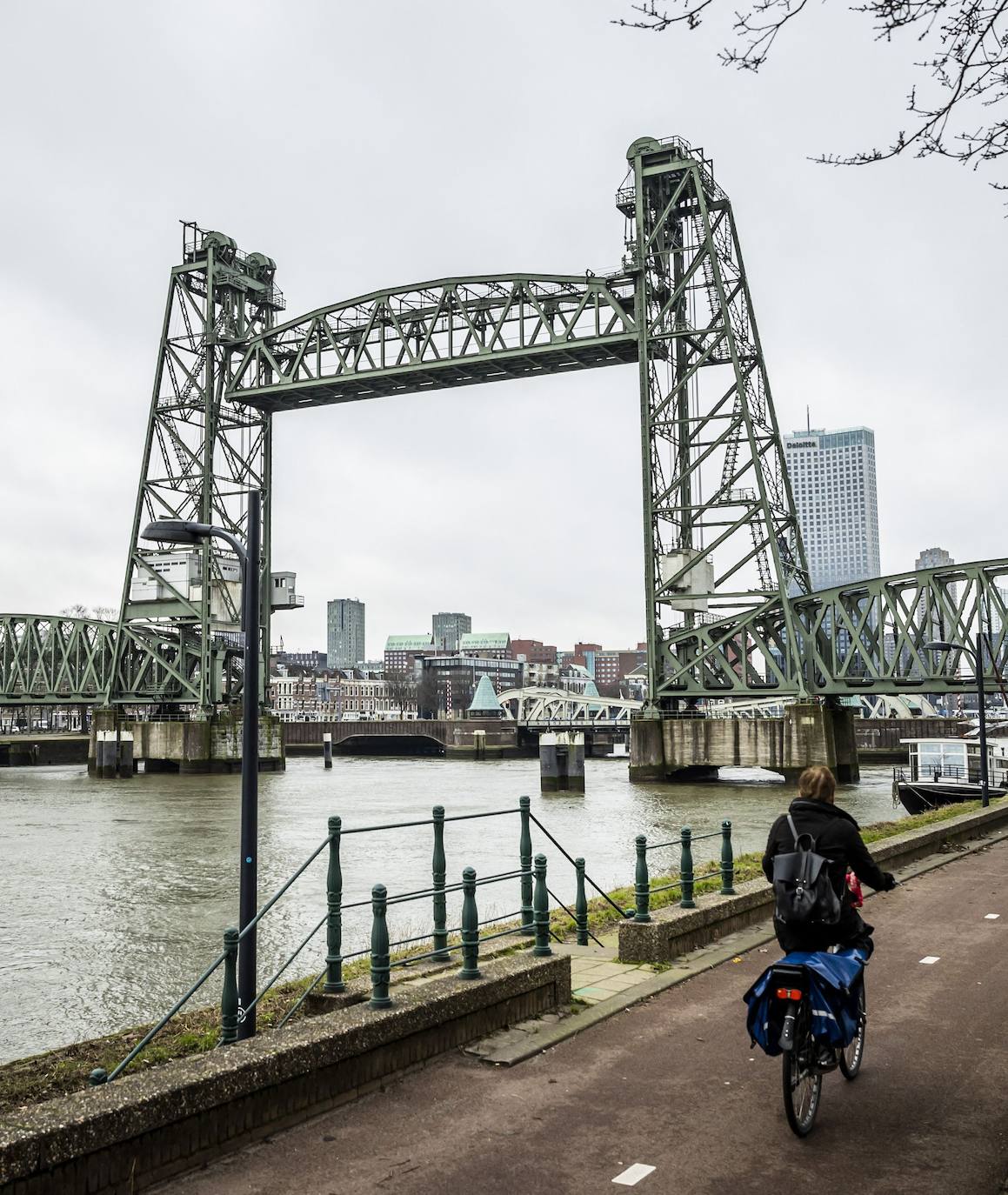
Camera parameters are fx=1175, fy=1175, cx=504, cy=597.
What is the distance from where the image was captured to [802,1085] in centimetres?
632

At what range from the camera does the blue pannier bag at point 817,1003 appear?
6312 millimetres

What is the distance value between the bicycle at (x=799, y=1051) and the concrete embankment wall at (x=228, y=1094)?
2.42 metres

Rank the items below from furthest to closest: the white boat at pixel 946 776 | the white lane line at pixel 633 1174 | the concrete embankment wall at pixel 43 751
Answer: the concrete embankment wall at pixel 43 751 < the white boat at pixel 946 776 < the white lane line at pixel 633 1174

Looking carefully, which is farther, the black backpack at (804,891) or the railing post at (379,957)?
the railing post at (379,957)

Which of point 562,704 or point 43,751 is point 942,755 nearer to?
point 43,751

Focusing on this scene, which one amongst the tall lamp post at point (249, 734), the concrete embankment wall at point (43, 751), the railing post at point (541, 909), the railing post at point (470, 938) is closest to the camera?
the tall lamp post at point (249, 734)

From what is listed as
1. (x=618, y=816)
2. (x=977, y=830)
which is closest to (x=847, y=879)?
(x=977, y=830)

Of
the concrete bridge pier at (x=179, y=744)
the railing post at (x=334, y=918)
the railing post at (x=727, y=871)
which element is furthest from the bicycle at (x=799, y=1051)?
the concrete bridge pier at (x=179, y=744)

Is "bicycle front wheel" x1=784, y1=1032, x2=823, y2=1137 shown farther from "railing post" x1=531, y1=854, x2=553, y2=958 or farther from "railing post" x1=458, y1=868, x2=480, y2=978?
"railing post" x1=531, y1=854, x2=553, y2=958

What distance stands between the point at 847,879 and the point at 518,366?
Answer: 55.8 metres

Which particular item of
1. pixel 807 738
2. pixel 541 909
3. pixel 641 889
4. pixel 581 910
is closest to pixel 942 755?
pixel 807 738

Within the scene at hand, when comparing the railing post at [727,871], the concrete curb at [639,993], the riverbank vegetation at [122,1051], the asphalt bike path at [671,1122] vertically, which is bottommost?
the riverbank vegetation at [122,1051]

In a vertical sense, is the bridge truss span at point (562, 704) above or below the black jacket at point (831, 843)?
above

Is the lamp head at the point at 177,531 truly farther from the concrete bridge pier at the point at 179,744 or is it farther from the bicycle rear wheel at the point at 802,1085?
the concrete bridge pier at the point at 179,744
